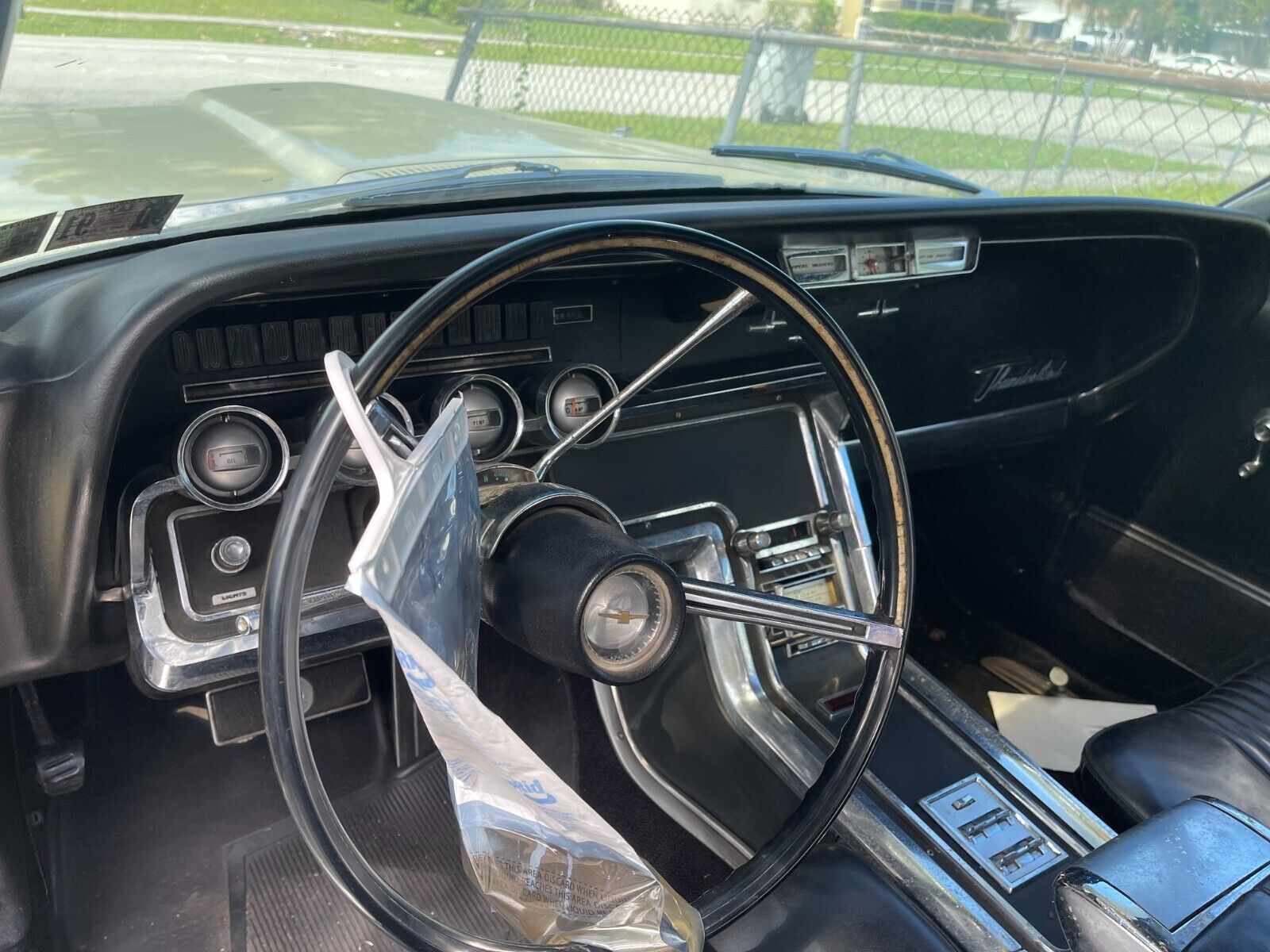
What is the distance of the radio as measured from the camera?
188cm

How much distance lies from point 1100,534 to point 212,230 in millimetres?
2149

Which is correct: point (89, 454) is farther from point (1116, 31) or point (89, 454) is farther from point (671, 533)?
point (1116, 31)

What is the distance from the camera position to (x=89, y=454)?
1118mm

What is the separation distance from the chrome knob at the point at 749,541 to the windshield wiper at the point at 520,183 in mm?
607

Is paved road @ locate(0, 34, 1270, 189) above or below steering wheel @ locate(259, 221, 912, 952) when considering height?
above

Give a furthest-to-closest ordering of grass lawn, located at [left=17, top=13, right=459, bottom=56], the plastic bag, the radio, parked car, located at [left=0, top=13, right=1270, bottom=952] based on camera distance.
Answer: the radio, grass lawn, located at [left=17, top=13, right=459, bottom=56], parked car, located at [left=0, top=13, right=1270, bottom=952], the plastic bag

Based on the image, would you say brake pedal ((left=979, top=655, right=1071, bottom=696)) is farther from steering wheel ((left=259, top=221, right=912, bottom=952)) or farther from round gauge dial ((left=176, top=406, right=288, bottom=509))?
round gauge dial ((left=176, top=406, right=288, bottom=509))

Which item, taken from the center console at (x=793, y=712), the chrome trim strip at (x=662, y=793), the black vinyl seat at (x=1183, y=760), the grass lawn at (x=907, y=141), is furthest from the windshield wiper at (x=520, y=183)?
the black vinyl seat at (x=1183, y=760)

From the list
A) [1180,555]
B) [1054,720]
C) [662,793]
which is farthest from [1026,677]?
[662,793]

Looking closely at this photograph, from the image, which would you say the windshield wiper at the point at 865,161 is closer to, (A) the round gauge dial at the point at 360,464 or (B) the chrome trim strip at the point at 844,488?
(B) the chrome trim strip at the point at 844,488

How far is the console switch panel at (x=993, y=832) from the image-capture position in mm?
1503

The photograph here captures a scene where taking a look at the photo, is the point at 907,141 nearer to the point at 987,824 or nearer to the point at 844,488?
the point at 844,488

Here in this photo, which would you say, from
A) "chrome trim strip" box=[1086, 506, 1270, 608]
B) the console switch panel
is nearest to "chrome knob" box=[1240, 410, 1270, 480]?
"chrome trim strip" box=[1086, 506, 1270, 608]

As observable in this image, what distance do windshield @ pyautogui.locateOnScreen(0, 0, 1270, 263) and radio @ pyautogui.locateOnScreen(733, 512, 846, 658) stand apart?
607 mm
